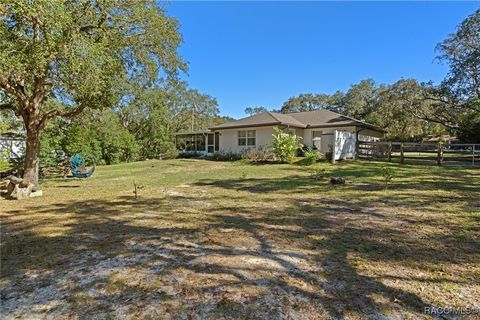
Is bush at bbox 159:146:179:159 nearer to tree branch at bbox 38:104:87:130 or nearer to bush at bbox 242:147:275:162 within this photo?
bush at bbox 242:147:275:162

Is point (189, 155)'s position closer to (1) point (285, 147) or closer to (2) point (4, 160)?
(1) point (285, 147)

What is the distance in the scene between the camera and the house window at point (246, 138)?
72.4ft

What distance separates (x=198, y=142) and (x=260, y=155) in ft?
38.4

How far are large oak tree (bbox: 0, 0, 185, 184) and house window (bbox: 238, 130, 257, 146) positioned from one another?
11736 millimetres

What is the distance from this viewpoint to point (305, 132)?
22172 millimetres

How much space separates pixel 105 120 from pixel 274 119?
42.7 ft

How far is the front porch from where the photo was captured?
26.0 metres

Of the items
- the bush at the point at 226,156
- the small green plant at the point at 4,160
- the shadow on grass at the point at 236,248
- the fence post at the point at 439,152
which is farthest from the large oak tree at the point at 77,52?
the fence post at the point at 439,152

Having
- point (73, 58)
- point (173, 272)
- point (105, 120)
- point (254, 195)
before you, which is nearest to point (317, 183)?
point (254, 195)

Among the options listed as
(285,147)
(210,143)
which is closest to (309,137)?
(285,147)

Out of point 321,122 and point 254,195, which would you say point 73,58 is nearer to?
point 254,195

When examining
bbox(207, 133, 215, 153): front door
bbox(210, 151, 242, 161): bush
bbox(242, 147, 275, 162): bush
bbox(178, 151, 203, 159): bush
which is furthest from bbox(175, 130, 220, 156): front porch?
bbox(242, 147, 275, 162): bush

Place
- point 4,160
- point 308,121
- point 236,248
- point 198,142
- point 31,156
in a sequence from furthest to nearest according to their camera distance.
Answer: point 198,142 < point 308,121 < point 4,160 < point 31,156 < point 236,248

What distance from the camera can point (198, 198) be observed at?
7.50m
